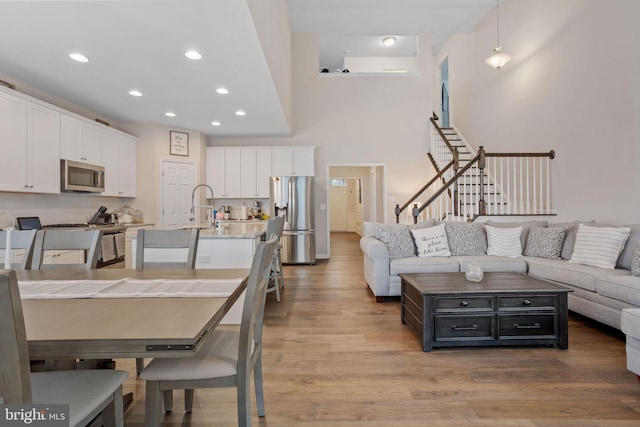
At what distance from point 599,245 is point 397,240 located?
6.56 ft

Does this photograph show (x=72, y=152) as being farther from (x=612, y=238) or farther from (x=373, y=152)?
(x=612, y=238)

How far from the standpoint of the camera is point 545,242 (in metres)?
3.72

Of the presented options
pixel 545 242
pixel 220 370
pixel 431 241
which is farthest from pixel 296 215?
pixel 220 370

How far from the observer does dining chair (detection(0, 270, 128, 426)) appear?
68cm

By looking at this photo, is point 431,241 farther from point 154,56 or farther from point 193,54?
point 154,56

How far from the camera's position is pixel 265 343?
2549mm

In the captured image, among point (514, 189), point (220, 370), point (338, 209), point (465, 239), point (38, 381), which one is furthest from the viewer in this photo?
point (338, 209)

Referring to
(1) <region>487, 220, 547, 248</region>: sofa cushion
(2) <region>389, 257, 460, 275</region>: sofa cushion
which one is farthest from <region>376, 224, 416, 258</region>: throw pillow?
(1) <region>487, 220, 547, 248</region>: sofa cushion

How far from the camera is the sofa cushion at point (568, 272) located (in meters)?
2.81

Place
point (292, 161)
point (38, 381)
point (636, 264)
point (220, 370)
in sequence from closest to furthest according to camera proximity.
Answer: point (38, 381), point (220, 370), point (636, 264), point (292, 161)

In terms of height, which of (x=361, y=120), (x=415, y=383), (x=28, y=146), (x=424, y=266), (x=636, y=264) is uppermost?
(x=361, y=120)

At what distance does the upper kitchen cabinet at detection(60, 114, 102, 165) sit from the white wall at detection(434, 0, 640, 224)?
21.8ft

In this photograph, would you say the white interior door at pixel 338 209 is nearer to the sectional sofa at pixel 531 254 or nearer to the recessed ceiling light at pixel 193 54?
the sectional sofa at pixel 531 254

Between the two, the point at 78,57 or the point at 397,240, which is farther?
the point at 397,240
